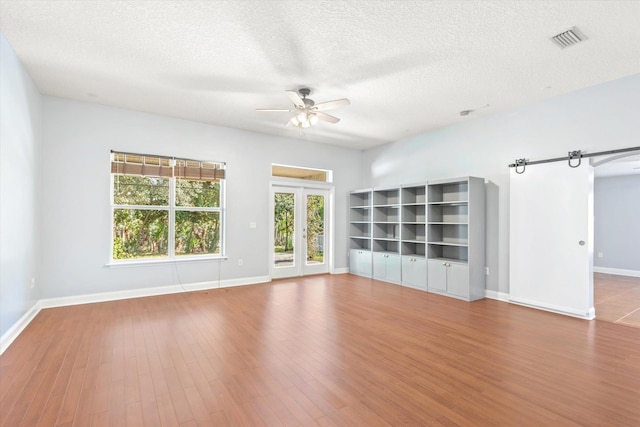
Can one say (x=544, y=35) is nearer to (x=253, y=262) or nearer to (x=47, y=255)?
(x=253, y=262)

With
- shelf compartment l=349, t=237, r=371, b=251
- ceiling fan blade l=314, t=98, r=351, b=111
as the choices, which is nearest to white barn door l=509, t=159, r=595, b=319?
ceiling fan blade l=314, t=98, r=351, b=111

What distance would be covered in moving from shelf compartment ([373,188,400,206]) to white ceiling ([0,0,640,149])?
244cm

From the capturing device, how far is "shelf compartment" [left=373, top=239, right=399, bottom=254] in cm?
712

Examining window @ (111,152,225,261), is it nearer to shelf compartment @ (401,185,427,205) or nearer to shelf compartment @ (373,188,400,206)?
shelf compartment @ (373,188,400,206)

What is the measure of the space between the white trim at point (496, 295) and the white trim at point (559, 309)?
0.42ft

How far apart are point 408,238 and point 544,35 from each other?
417 cm

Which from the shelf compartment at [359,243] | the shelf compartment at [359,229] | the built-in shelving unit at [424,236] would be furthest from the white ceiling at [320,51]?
the shelf compartment at [359,243]

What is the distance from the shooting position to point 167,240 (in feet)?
18.2

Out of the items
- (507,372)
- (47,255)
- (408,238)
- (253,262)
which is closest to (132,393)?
(507,372)

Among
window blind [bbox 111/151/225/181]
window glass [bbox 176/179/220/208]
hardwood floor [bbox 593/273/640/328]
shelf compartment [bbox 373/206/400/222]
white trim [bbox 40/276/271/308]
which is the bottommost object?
hardwood floor [bbox 593/273/640/328]

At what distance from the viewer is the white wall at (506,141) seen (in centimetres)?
404

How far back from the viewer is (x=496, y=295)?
5.21m

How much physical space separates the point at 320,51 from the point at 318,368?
312cm

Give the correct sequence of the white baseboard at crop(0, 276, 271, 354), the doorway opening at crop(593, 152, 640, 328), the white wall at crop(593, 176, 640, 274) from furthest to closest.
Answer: the white wall at crop(593, 176, 640, 274) < the doorway opening at crop(593, 152, 640, 328) < the white baseboard at crop(0, 276, 271, 354)
